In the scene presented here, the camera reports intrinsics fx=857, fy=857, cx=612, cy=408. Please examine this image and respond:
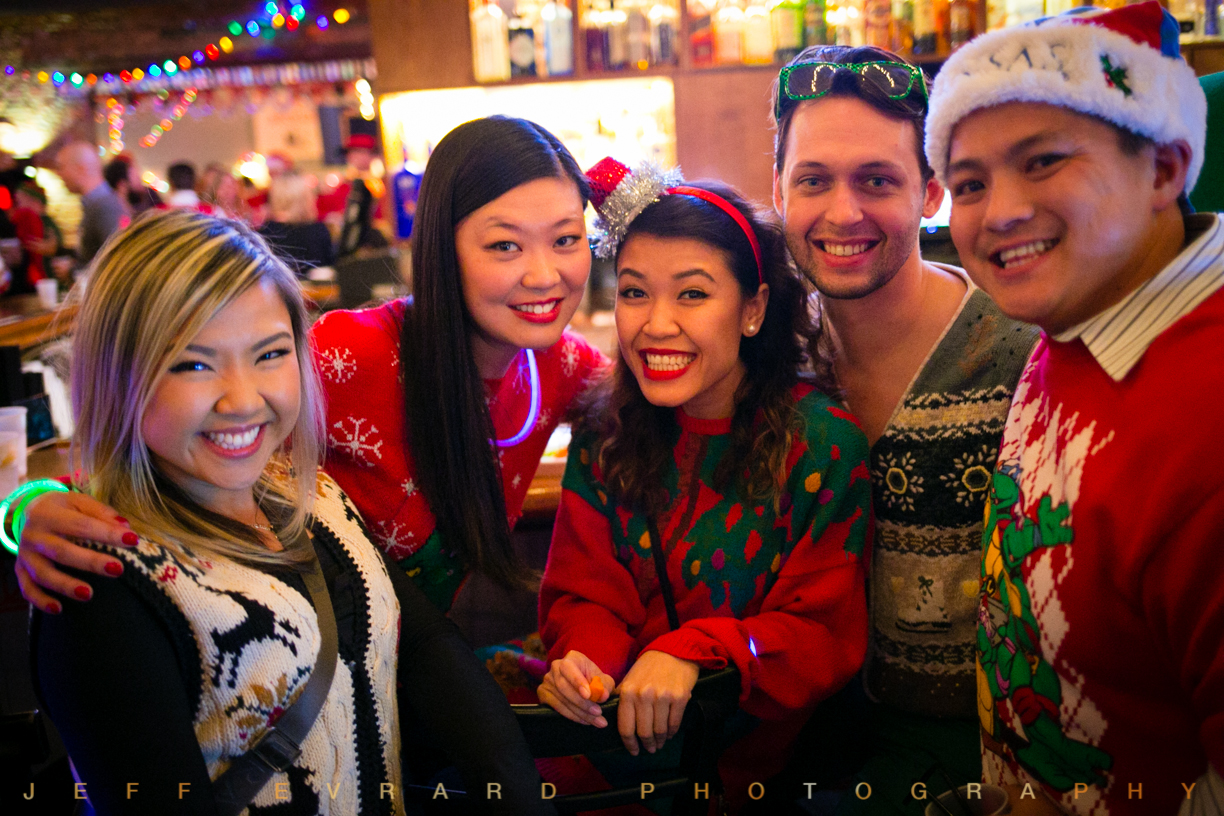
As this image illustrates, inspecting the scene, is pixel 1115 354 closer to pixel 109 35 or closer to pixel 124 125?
pixel 109 35

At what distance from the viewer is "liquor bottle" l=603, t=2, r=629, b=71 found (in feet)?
13.0

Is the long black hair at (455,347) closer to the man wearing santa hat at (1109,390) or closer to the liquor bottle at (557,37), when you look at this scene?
the man wearing santa hat at (1109,390)

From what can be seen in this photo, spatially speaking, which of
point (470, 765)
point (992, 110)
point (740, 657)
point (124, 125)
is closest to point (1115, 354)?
point (992, 110)

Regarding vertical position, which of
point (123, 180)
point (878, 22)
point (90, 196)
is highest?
point (878, 22)

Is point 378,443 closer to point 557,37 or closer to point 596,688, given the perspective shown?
point 596,688

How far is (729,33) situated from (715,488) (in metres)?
3.06

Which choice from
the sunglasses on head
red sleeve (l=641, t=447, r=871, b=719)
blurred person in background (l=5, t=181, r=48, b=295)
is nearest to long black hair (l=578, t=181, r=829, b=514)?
red sleeve (l=641, t=447, r=871, b=719)

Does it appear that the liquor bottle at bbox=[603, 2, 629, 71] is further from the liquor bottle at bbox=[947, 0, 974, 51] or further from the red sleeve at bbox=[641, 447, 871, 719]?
the red sleeve at bbox=[641, 447, 871, 719]

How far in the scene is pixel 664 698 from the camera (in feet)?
4.17

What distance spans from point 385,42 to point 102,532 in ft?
11.4

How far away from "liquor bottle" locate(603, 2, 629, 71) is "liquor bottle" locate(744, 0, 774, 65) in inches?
21.8

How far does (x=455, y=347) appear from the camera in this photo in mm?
1636

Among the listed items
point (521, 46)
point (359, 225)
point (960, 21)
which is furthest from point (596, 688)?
point (359, 225)

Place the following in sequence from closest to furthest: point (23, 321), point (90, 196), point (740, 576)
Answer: point (740, 576), point (23, 321), point (90, 196)
